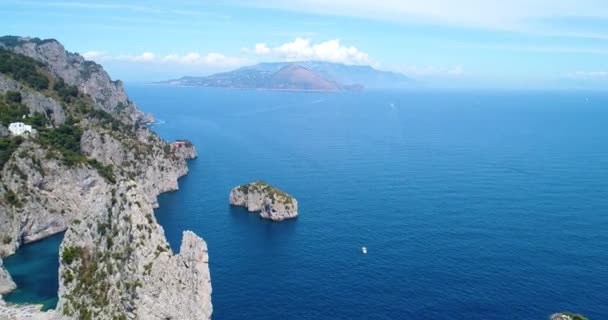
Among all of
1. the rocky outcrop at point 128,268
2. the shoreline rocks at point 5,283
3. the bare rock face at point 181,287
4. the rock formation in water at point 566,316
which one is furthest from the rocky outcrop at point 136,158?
the rock formation in water at point 566,316

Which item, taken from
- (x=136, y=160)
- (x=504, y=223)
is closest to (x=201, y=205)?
(x=136, y=160)

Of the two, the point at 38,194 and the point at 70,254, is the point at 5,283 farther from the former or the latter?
the point at 38,194

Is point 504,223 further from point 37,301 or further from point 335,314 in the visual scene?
point 37,301

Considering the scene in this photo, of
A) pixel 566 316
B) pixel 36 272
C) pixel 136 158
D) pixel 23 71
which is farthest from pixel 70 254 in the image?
pixel 23 71

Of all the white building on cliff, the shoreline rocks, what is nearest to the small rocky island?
the white building on cliff

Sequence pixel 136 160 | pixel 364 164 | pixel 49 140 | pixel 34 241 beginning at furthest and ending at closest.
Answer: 1. pixel 364 164
2. pixel 136 160
3. pixel 49 140
4. pixel 34 241

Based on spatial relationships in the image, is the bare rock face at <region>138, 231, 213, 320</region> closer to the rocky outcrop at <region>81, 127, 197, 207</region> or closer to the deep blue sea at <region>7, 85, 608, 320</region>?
the deep blue sea at <region>7, 85, 608, 320</region>
